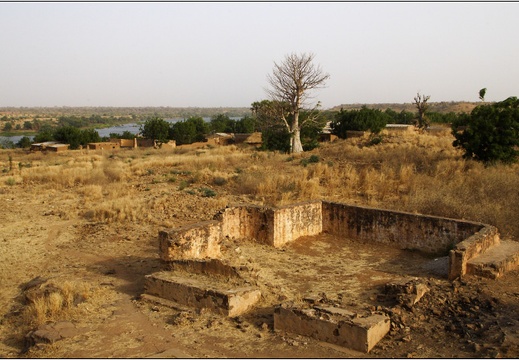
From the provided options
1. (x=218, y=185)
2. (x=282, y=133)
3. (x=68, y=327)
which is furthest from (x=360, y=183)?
(x=282, y=133)

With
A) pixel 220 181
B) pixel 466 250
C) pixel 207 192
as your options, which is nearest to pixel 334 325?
pixel 466 250

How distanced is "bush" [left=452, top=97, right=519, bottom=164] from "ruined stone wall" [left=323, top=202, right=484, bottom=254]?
7619 mm

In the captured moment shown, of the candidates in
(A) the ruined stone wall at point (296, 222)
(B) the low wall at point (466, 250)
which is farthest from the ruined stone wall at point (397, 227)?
(B) the low wall at point (466, 250)

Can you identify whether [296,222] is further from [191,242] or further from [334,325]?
[334,325]

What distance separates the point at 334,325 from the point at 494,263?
10.9 feet

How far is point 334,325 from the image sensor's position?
5.14 metres

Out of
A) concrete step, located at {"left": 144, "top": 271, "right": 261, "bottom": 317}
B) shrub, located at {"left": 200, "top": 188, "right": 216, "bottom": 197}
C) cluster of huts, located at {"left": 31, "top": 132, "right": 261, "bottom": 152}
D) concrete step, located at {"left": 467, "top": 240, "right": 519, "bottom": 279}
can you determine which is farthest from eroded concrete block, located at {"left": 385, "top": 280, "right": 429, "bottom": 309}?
cluster of huts, located at {"left": 31, "top": 132, "right": 261, "bottom": 152}

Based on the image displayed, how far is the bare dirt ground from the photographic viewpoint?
5145mm

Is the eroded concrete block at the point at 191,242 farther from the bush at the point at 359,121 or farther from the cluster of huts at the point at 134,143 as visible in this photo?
the cluster of huts at the point at 134,143

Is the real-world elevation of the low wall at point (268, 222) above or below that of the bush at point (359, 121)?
below

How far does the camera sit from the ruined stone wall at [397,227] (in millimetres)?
8734

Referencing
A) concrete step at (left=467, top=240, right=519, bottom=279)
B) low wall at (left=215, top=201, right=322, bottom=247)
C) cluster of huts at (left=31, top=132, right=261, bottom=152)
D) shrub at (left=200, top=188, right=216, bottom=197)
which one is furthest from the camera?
cluster of huts at (left=31, top=132, right=261, bottom=152)

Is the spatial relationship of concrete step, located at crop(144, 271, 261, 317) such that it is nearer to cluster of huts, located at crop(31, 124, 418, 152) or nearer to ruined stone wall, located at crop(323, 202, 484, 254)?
Result: ruined stone wall, located at crop(323, 202, 484, 254)

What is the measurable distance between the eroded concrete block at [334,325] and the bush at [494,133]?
12.1m
